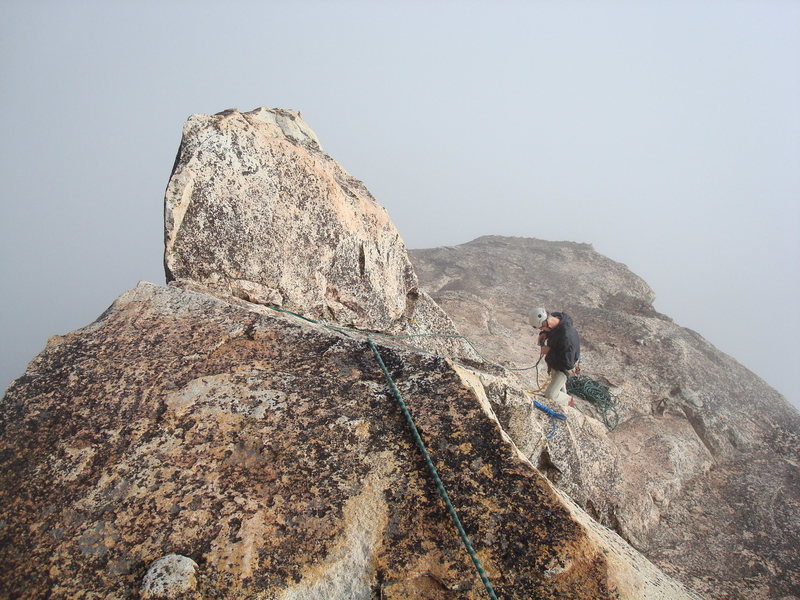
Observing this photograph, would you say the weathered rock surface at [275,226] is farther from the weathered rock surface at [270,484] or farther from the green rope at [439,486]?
the green rope at [439,486]

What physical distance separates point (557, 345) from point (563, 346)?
13 centimetres

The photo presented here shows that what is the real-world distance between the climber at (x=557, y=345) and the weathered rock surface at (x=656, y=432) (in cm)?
84

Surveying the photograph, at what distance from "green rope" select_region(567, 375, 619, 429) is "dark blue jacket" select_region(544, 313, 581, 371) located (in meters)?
2.19

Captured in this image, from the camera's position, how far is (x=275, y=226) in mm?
7355

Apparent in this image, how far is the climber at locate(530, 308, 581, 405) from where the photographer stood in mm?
9711

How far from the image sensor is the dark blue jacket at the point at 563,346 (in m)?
9.73

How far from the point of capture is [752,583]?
24.7ft

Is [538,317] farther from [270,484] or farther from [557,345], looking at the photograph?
[270,484]

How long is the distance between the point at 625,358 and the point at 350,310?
9.57 m

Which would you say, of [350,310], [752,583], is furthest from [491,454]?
[752,583]

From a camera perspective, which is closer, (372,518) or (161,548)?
(161,548)

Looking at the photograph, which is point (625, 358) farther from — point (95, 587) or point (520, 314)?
point (95, 587)

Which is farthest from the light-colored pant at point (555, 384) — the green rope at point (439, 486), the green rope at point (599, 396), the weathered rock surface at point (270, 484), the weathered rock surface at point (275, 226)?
the green rope at point (439, 486)

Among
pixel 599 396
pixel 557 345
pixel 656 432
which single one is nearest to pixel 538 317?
pixel 557 345
